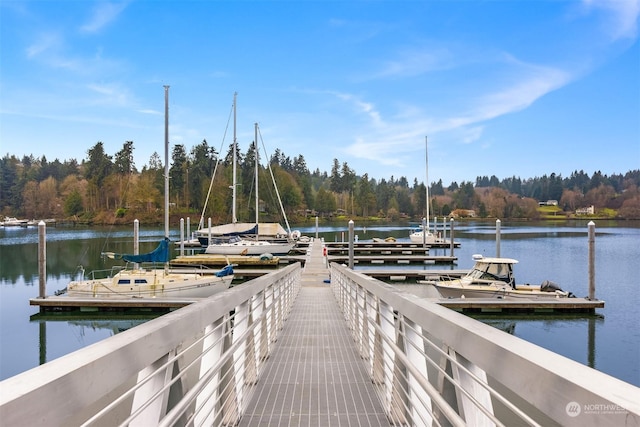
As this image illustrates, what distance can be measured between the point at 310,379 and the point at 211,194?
7797 cm

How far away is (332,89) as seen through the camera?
50.0m

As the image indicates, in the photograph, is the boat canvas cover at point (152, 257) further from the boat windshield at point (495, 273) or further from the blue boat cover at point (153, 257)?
the boat windshield at point (495, 273)

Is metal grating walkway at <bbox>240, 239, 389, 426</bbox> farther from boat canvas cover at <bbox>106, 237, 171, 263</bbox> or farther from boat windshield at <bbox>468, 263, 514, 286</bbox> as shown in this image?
boat canvas cover at <bbox>106, 237, 171, 263</bbox>

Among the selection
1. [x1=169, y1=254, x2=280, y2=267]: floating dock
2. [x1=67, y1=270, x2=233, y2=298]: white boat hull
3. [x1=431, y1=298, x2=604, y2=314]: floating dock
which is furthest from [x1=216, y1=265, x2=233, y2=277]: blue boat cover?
[x1=431, y1=298, x2=604, y2=314]: floating dock

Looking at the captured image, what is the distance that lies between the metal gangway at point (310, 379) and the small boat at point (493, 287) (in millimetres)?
10161

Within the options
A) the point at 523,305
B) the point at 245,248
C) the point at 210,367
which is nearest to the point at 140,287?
the point at 523,305

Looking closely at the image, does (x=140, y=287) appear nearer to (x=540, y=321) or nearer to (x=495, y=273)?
(x=495, y=273)

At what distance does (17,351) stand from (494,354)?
14.5 metres

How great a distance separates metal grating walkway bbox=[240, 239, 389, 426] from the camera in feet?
11.8

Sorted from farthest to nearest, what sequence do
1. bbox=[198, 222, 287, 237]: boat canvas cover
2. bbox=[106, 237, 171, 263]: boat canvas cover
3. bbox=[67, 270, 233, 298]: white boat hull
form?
bbox=[198, 222, 287, 237]: boat canvas cover → bbox=[106, 237, 171, 263]: boat canvas cover → bbox=[67, 270, 233, 298]: white boat hull

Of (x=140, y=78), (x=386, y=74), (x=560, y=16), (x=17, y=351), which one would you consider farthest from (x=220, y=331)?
(x=140, y=78)

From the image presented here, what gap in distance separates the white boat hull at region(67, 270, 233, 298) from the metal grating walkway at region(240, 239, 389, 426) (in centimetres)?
973

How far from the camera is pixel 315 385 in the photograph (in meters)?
4.50

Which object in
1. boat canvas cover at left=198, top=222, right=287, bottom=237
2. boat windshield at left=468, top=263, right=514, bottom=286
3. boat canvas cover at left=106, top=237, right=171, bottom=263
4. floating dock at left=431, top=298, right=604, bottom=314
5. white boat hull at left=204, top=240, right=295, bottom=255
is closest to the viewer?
floating dock at left=431, top=298, right=604, bottom=314
